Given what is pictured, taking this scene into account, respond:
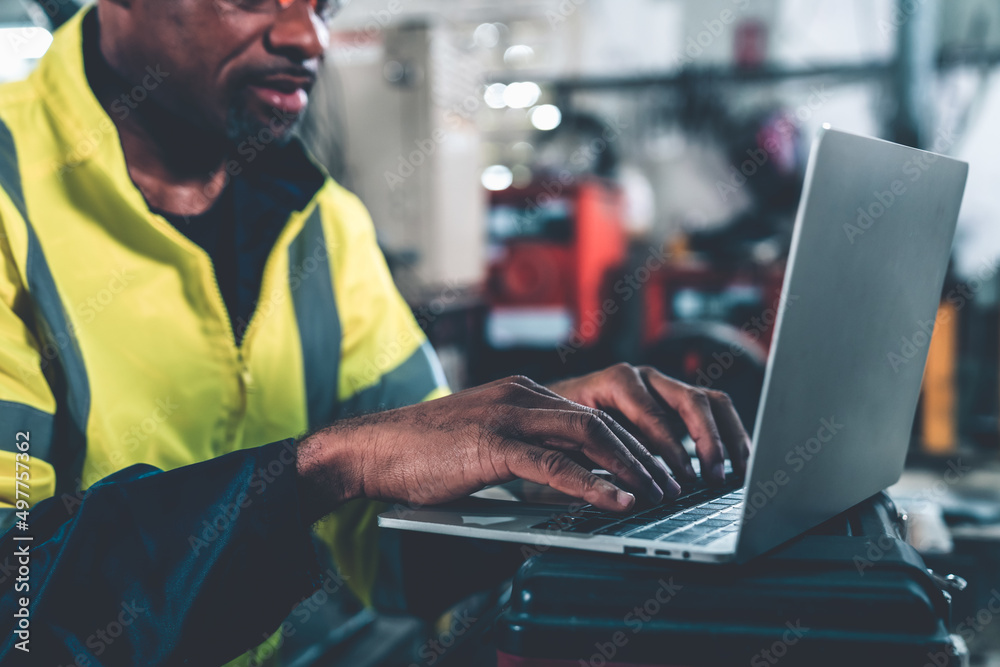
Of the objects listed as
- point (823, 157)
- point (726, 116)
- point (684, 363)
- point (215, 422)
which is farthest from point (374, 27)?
Answer: point (726, 116)

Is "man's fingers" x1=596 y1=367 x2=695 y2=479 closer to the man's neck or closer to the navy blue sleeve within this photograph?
the navy blue sleeve

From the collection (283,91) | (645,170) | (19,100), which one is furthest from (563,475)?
(645,170)

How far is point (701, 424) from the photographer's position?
768 mm

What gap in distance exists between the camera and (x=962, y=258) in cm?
465

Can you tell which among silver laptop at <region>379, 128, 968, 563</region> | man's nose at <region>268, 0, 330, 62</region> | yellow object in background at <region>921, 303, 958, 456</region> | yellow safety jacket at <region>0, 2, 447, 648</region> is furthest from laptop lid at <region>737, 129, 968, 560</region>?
yellow object in background at <region>921, 303, 958, 456</region>

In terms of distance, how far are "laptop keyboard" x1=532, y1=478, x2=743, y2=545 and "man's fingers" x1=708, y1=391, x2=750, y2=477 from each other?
107 millimetres

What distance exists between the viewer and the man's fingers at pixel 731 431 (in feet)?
2.61

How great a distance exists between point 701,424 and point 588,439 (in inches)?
8.1

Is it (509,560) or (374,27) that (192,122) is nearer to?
(509,560)

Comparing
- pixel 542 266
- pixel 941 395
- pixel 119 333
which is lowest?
pixel 941 395

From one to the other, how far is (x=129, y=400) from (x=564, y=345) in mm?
2869

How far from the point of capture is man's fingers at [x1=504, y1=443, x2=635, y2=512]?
584 millimetres

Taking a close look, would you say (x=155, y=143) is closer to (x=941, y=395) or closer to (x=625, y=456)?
(x=625, y=456)

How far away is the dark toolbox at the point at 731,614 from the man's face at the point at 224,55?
692mm
